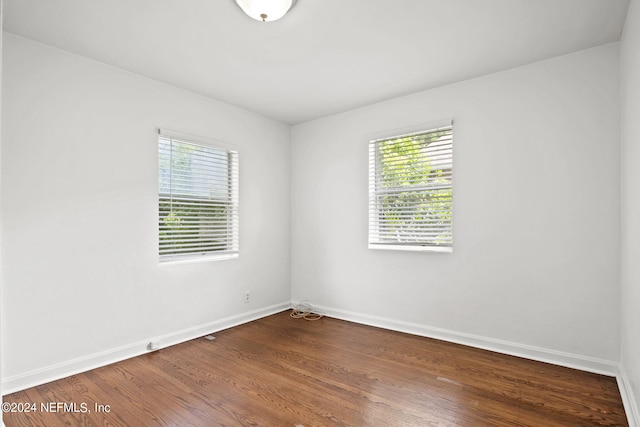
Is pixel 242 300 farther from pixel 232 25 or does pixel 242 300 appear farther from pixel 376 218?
pixel 232 25

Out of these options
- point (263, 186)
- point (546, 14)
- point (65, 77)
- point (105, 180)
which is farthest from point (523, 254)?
point (65, 77)

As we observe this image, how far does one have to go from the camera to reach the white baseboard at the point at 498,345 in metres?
2.71

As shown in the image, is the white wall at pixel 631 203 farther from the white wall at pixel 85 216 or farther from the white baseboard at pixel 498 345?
the white wall at pixel 85 216

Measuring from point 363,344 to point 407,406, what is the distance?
1107mm

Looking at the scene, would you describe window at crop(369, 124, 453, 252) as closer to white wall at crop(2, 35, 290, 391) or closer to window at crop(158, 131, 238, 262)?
window at crop(158, 131, 238, 262)

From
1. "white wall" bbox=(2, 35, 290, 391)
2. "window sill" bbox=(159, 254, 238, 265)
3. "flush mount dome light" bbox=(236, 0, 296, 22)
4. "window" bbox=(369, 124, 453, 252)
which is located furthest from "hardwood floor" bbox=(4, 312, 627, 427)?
"flush mount dome light" bbox=(236, 0, 296, 22)

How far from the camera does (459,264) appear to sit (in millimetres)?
3359

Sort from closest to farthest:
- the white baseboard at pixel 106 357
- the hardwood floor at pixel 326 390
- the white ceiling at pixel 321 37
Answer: the hardwood floor at pixel 326 390 → the white ceiling at pixel 321 37 → the white baseboard at pixel 106 357

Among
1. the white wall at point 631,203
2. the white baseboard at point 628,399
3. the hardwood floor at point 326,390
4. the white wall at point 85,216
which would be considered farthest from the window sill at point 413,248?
the white wall at point 85,216

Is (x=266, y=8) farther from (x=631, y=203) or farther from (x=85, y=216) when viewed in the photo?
(x=631, y=203)

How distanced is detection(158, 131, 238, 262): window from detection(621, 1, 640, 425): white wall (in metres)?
3.43

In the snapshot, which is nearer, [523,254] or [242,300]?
[523,254]

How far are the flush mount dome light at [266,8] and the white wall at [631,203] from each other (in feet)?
6.62

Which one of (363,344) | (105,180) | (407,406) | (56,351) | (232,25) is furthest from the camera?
(363,344)
